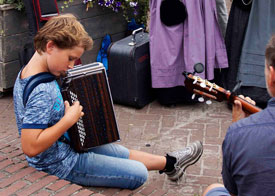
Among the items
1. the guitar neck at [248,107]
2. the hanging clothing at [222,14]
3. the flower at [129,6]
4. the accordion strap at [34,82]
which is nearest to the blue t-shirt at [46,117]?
the accordion strap at [34,82]

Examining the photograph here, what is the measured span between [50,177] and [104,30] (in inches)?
121

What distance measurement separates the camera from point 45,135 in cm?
258

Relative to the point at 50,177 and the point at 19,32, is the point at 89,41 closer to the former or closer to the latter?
the point at 50,177

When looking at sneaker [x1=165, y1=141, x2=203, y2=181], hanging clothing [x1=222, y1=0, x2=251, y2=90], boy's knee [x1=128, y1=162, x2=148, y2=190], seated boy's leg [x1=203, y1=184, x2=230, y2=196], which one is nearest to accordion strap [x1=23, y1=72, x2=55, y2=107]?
boy's knee [x1=128, y1=162, x2=148, y2=190]

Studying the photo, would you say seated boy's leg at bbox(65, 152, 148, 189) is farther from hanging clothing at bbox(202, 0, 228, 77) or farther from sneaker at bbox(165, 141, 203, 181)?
hanging clothing at bbox(202, 0, 228, 77)

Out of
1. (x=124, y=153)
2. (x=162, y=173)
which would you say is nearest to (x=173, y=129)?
(x=162, y=173)

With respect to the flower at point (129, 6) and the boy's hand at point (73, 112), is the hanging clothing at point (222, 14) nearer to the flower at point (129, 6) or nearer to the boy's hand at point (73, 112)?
the flower at point (129, 6)

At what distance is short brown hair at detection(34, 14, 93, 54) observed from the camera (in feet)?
8.50

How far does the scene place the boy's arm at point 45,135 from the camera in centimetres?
258

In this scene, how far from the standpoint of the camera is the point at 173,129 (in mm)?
4469

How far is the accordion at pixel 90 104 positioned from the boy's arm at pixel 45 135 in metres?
0.16

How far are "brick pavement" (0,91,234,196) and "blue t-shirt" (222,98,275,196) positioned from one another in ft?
3.51

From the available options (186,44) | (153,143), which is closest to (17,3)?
(186,44)

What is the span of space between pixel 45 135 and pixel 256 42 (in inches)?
106
